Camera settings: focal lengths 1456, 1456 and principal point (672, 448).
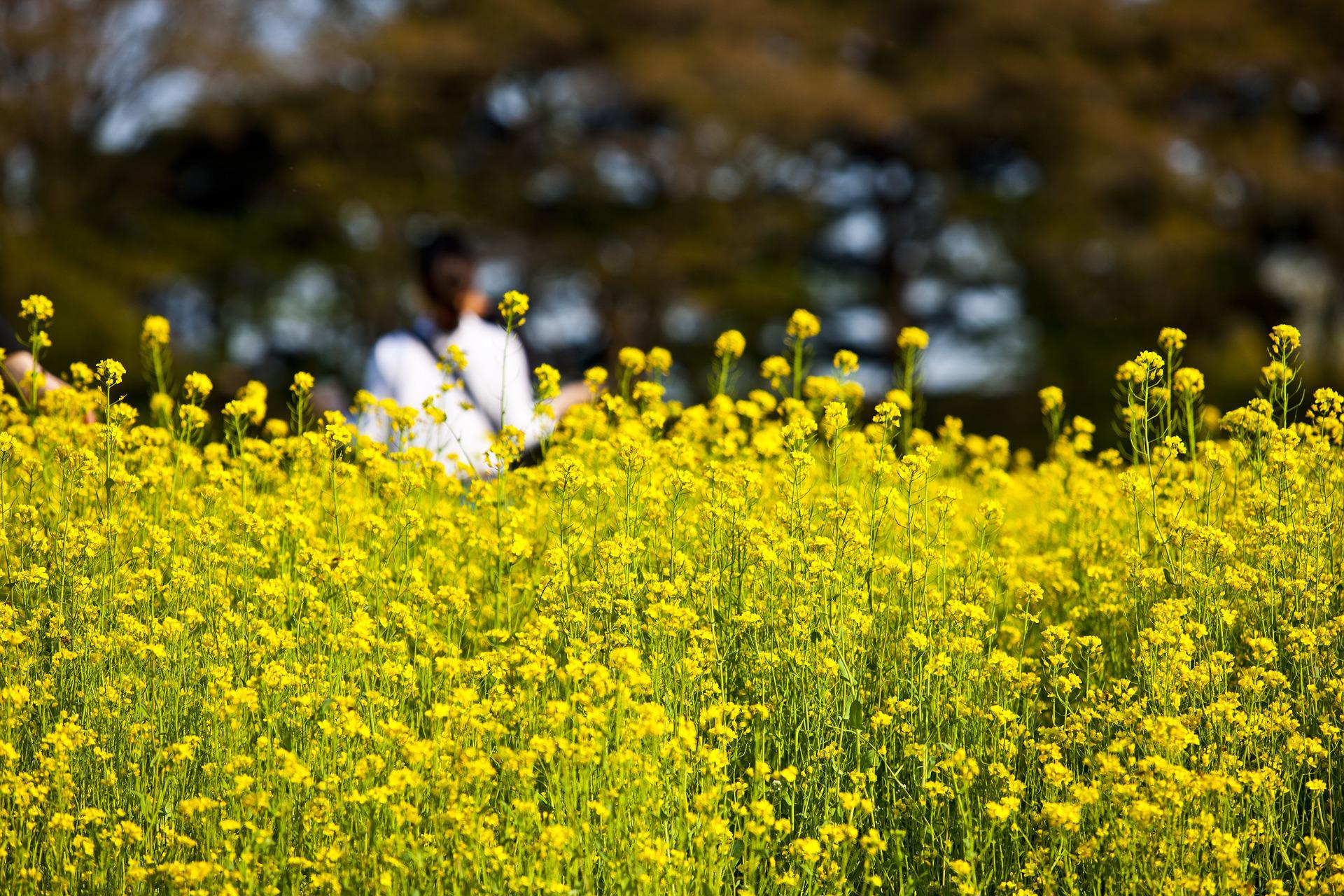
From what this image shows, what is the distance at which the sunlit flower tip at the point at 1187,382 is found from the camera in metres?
5.64

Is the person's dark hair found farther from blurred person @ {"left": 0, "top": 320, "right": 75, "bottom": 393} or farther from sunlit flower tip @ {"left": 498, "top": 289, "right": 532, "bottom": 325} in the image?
blurred person @ {"left": 0, "top": 320, "right": 75, "bottom": 393}

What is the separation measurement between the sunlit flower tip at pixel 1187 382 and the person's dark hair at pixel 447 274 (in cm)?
317

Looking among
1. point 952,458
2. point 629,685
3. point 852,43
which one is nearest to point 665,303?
point 852,43

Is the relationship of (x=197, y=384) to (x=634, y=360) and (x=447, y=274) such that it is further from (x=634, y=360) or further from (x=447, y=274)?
(x=634, y=360)

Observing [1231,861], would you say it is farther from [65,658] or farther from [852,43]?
[852,43]

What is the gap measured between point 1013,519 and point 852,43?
18908mm

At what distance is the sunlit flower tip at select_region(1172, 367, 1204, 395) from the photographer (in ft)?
18.5

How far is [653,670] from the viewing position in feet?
14.8

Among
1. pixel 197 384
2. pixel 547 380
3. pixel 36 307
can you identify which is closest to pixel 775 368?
pixel 547 380

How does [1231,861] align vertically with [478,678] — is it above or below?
below

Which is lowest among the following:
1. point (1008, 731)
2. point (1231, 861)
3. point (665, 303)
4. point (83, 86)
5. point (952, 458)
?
point (1231, 861)

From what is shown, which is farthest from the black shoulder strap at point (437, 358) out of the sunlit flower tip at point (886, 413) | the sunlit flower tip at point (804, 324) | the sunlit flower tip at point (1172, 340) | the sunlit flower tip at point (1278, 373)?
the sunlit flower tip at point (1278, 373)

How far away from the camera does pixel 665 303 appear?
75.2 feet

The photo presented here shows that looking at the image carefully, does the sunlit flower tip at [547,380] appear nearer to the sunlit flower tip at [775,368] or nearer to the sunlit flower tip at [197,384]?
the sunlit flower tip at [775,368]
